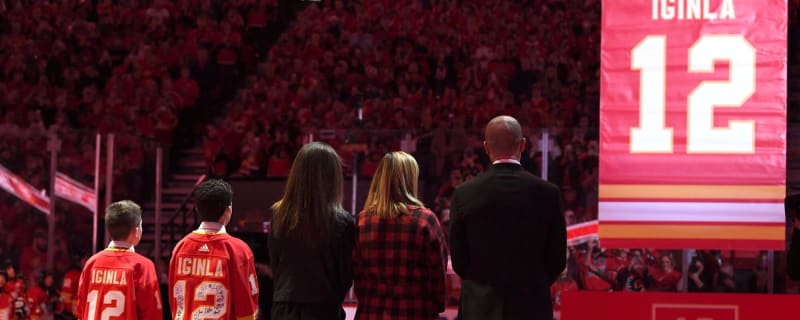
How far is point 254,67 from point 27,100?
3.76 metres

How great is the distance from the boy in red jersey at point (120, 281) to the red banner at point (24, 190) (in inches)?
252

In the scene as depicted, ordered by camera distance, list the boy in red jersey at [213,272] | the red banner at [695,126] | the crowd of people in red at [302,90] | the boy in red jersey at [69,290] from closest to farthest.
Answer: the boy in red jersey at [213,272] < the red banner at [695,126] < the crowd of people in red at [302,90] < the boy in red jersey at [69,290]

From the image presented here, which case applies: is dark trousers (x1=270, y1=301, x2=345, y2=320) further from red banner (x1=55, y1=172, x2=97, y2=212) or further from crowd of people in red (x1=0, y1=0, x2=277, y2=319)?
crowd of people in red (x1=0, y1=0, x2=277, y2=319)

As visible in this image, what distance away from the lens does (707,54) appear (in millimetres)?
6152

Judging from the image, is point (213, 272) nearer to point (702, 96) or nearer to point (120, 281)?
point (120, 281)

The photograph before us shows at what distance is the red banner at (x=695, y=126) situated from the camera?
20.0ft

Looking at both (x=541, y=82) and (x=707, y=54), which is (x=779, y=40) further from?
(x=541, y=82)

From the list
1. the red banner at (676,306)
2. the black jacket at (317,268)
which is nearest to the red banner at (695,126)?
the red banner at (676,306)

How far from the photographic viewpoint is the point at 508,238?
5180mm

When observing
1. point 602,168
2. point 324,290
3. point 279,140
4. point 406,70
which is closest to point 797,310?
point 602,168

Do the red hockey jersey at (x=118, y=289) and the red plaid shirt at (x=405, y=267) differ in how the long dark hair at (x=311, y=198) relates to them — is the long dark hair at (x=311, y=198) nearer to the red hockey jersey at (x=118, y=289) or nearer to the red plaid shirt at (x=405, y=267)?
the red plaid shirt at (x=405, y=267)

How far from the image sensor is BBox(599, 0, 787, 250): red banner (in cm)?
611

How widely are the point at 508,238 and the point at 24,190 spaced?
28.2 ft

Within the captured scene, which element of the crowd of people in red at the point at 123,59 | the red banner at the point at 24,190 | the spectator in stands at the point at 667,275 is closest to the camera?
the spectator in stands at the point at 667,275
